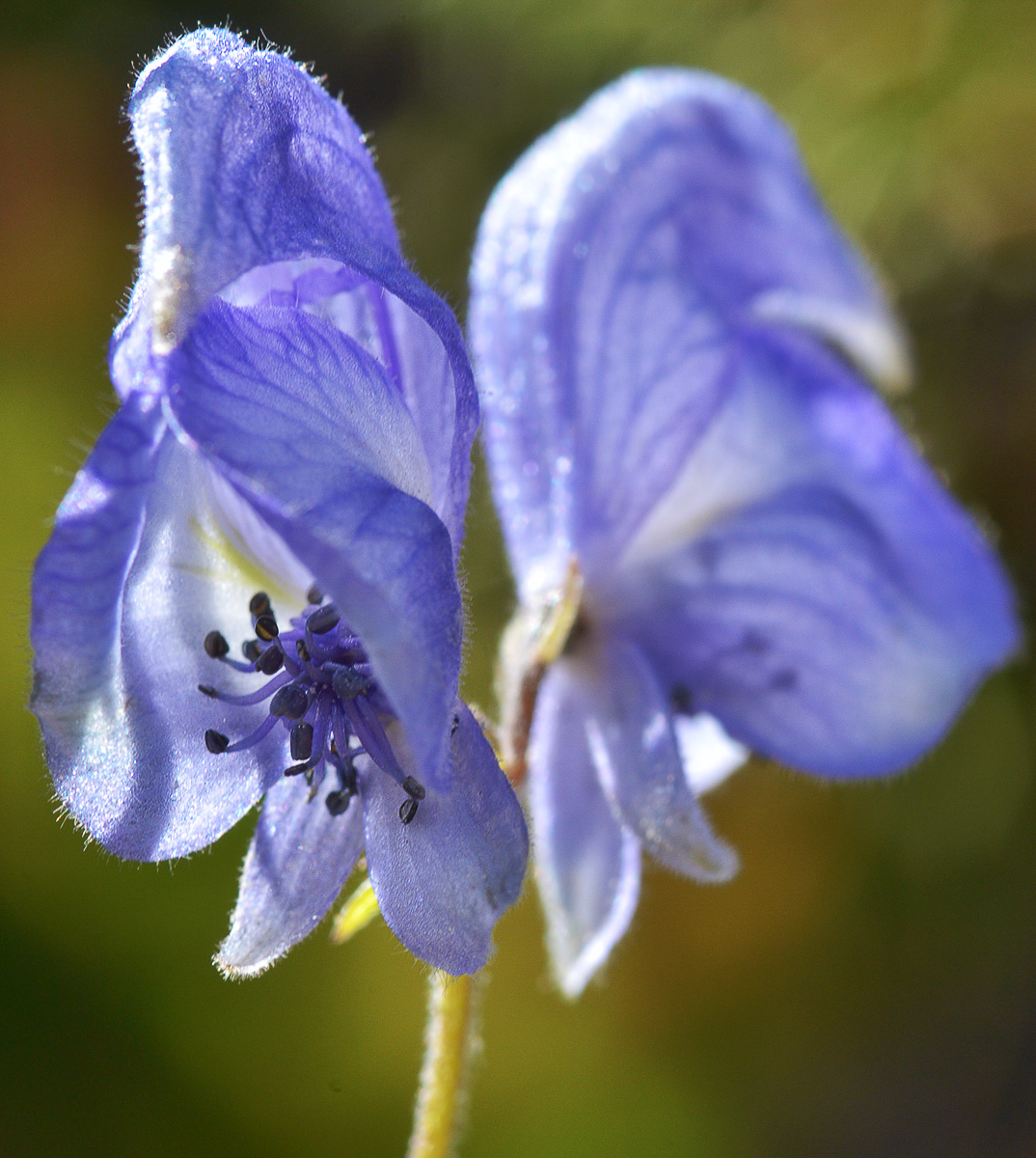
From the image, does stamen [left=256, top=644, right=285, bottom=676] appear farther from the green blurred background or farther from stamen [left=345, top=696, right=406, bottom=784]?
the green blurred background

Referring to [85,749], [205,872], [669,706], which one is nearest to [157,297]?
[85,749]

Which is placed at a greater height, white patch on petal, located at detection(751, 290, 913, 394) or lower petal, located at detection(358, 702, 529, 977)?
lower petal, located at detection(358, 702, 529, 977)

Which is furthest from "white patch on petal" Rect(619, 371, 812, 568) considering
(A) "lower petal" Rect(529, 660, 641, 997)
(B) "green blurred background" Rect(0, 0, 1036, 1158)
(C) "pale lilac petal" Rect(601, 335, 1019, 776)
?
(B) "green blurred background" Rect(0, 0, 1036, 1158)

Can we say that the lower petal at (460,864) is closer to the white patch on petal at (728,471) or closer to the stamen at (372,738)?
the stamen at (372,738)

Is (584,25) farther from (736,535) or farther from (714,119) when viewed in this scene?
(736,535)

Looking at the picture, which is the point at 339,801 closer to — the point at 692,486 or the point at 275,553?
the point at 275,553

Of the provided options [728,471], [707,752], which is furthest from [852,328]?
[707,752]

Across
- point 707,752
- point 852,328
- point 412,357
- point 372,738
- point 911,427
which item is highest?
point 412,357

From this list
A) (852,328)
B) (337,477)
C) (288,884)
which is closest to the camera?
(337,477)
